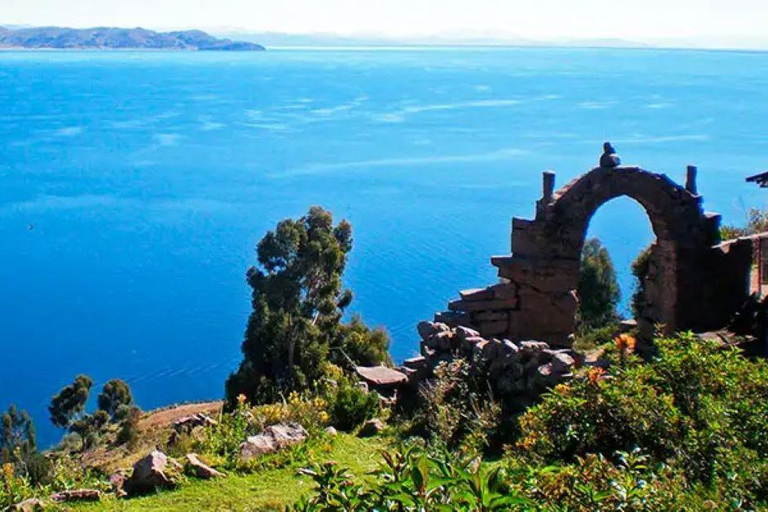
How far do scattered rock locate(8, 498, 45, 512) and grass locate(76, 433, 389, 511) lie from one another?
35 cm

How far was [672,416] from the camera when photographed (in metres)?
6.82

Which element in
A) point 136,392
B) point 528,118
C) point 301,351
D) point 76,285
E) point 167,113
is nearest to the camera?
point 301,351

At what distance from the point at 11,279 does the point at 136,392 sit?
1912 centimetres

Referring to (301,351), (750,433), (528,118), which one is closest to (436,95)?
(528,118)

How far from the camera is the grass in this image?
8.39m

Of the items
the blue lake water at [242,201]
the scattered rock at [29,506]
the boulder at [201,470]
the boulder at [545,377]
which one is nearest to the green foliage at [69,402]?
the blue lake water at [242,201]

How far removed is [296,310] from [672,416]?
76.1 feet

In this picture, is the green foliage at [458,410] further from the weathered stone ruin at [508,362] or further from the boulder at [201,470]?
the boulder at [201,470]

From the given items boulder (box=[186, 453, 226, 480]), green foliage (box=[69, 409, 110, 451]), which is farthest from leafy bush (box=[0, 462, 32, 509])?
green foliage (box=[69, 409, 110, 451])

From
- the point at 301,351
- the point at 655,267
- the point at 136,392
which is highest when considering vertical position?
the point at 655,267

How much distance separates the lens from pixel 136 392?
4475 cm

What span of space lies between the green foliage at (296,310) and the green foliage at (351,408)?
14.9 meters

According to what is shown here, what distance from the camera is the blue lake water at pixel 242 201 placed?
165 feet

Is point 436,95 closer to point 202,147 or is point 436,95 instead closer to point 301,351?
point 202,147
